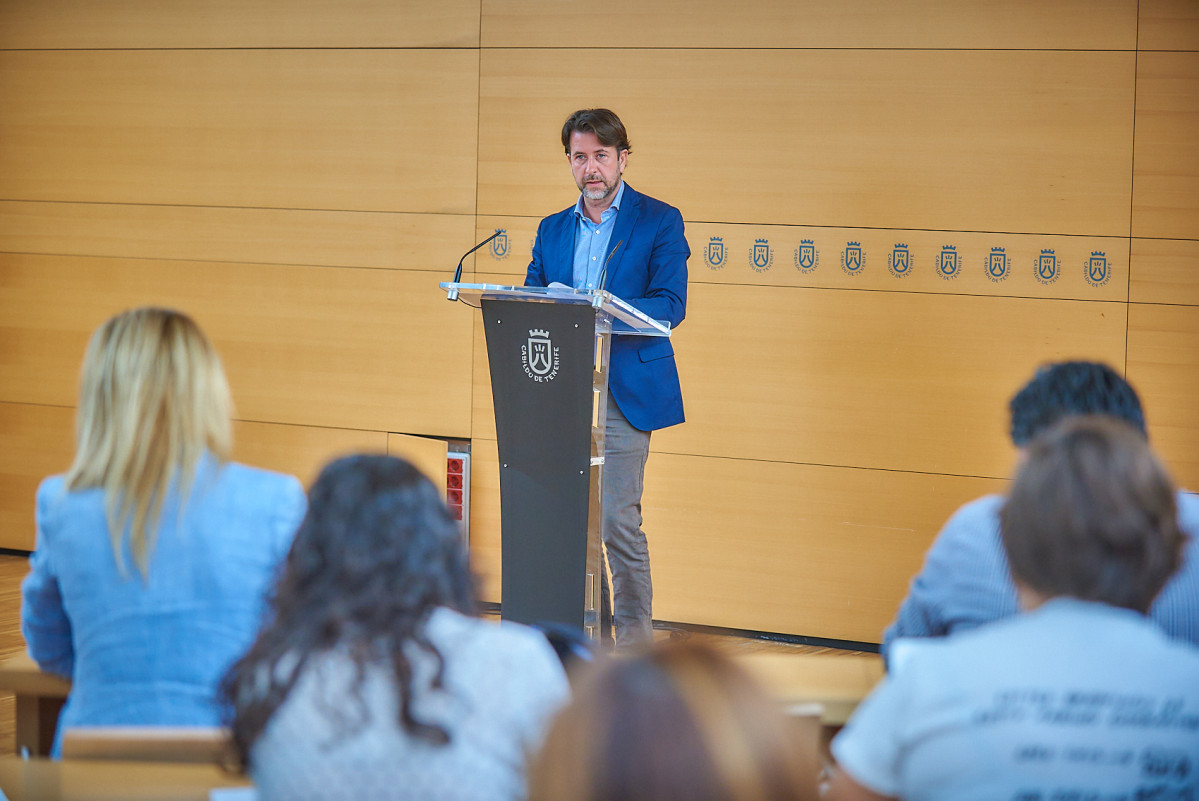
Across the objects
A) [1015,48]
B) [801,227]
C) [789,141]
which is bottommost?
[801,227]

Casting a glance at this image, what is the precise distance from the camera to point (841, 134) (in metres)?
4.63

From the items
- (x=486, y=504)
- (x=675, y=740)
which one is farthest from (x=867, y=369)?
(x=675, y=740)

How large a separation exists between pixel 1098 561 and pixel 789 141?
12.1 feet

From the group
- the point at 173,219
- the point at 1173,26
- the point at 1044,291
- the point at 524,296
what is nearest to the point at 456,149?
the point at 173,219

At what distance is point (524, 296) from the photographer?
3.01 meters

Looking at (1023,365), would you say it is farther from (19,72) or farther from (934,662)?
(19,72)

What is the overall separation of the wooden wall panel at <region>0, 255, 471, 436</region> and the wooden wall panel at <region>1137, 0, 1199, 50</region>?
3057 millimetres

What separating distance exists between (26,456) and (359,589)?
511 cm

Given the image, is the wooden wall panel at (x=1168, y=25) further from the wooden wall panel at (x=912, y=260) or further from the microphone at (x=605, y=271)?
the microphone at (x=605, y=271)

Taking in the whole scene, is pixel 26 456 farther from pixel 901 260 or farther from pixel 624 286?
pixel 901 260

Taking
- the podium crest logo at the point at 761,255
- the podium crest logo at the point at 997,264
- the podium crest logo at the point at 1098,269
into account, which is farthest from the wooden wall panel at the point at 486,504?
the podium crest logo at the point at 1098,269

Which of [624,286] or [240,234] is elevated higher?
[240,234]

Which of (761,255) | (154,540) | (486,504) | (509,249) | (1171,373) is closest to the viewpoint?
(154,540)

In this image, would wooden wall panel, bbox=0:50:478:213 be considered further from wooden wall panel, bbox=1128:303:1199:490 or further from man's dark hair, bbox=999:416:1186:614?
man's dark hair, bbox=999:416:1186:614
